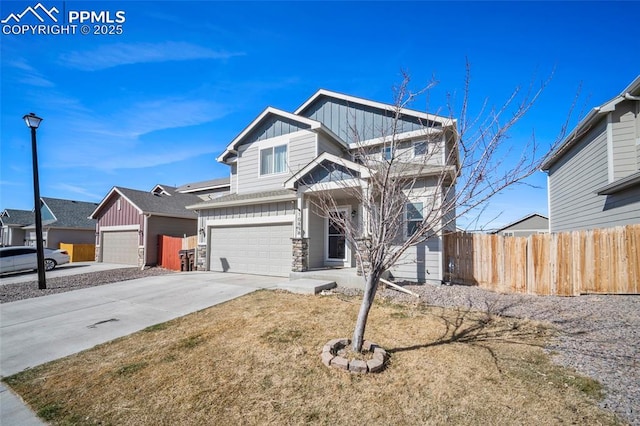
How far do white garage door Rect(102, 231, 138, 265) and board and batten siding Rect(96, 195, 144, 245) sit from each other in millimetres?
656

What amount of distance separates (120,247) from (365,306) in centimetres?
1901

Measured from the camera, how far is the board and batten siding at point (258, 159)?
11203 millimetres

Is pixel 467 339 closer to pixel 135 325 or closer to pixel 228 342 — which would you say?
pixel 228 342

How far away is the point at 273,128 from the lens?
482 inches

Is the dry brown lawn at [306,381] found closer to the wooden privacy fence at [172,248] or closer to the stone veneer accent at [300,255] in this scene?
the stone veneer accent at [300,255]

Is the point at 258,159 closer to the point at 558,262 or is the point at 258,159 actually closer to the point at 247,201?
the point at 247,201

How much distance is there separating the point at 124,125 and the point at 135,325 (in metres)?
7.84

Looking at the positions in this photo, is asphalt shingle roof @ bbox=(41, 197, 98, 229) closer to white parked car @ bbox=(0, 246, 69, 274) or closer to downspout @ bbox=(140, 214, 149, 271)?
white parked car @ bbox=(0, 246, 69, 274)

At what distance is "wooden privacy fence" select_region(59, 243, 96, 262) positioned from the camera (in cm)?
2017

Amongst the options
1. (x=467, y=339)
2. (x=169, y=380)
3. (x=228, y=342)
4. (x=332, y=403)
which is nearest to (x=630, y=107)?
(x=467, y=339)

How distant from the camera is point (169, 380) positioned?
11.2 ft

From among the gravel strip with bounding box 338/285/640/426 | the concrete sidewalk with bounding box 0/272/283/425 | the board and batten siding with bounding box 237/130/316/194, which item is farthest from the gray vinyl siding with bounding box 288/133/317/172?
the gravel strip with bounding box 338/285/640/426

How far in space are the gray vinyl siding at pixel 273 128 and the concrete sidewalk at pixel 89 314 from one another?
617 centimetres

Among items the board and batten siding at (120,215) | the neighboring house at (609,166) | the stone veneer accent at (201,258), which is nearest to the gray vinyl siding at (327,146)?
the stone veneer accent at (201,258)
